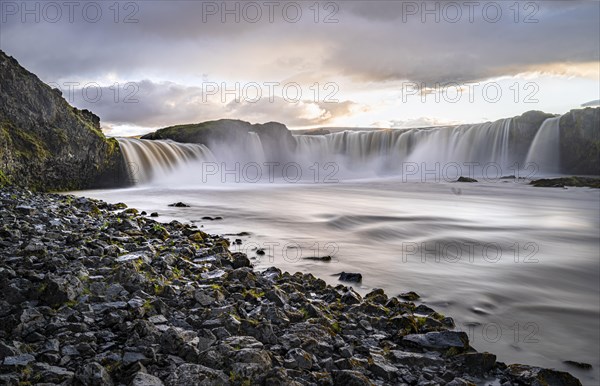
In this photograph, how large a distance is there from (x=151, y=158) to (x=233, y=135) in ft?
58.7

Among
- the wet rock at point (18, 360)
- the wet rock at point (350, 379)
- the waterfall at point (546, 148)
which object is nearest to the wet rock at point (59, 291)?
the wet rock at point (18, 360)

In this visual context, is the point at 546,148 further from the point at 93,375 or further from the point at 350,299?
the point at 93,375

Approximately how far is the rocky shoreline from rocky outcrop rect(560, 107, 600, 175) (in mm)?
41869

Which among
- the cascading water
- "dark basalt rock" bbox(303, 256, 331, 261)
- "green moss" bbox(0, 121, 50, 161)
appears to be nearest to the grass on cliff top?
the cascading water

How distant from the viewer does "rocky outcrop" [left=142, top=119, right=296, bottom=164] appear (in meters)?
44.0

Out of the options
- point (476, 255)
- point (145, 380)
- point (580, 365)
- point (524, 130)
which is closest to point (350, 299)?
point (580, 365)

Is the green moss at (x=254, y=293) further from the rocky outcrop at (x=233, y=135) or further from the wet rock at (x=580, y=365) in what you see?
the rocky outcrop at (x=233, y=135)

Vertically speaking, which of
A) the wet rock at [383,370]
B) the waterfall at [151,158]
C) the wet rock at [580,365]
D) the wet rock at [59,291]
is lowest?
the wet rock at [580,365]

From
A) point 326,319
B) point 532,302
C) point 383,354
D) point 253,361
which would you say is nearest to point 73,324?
point 253,361

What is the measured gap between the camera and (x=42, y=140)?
61.0 feet

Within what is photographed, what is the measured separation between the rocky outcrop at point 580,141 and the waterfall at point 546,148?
27.8 inches

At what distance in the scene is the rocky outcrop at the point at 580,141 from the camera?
123 ft

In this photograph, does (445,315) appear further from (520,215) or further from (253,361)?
(520,215)

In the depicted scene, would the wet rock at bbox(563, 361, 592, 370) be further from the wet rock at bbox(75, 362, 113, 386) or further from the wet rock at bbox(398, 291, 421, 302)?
the wet rock at bbox(75, 362, 113, 386)
